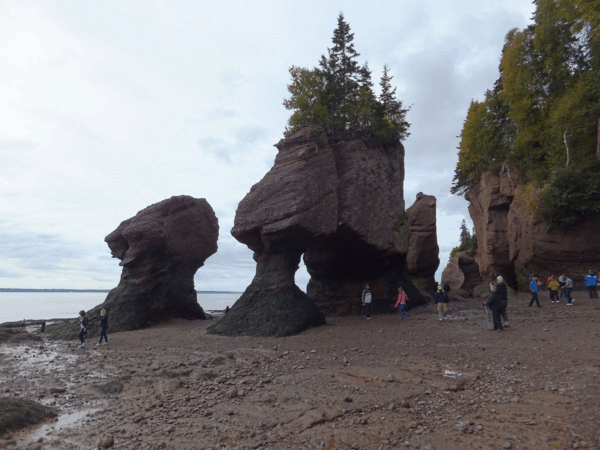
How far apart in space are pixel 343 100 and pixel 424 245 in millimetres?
19974

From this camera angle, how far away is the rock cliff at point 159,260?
29172mm

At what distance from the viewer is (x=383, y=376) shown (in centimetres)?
1062

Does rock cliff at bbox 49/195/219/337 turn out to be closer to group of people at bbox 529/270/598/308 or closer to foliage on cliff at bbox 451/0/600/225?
group of people at bbox 529/270/598/308

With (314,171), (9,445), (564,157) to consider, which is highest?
(564,157)

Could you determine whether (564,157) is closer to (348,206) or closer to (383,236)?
(383,236)

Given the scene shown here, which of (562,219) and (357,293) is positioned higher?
(562,219)

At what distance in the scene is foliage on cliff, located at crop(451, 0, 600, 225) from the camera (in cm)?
2817

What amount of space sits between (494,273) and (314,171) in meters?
27.4

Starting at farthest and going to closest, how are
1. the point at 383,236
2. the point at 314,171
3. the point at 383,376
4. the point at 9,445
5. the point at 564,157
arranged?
the point at 564,157, the point at 383,236, the point at 314,171, the point at 383,376, the point at 9,445

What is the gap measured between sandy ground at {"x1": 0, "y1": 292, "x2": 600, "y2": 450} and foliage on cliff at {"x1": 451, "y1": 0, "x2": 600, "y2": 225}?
1819 cm

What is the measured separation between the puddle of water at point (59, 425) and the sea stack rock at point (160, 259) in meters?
19.8

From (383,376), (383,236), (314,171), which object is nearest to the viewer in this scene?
A: (383,376)

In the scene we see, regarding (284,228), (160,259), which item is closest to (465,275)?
(284,228)

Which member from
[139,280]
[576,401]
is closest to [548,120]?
[576,401]
